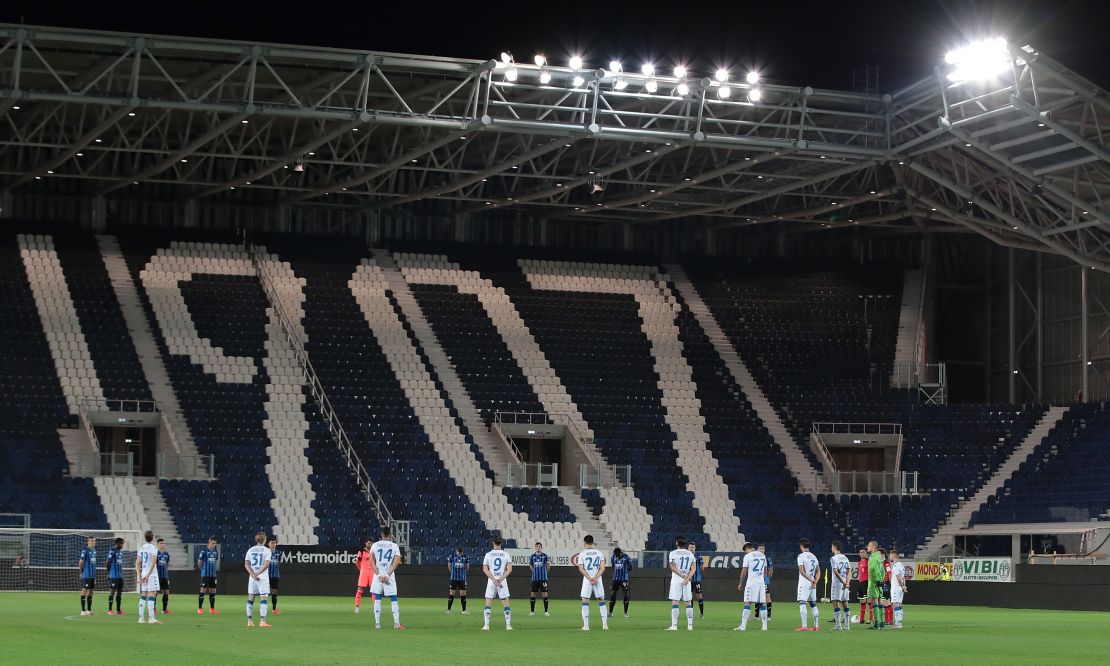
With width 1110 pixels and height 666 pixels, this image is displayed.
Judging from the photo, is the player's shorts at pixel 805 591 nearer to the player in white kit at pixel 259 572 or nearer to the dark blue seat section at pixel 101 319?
the player in white kit at pixel 259 572

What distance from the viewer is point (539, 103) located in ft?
159

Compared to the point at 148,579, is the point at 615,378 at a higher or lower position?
higher

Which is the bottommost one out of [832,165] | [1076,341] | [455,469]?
[455,469]

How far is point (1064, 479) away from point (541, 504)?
1752 cm

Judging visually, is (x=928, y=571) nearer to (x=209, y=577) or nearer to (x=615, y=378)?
(x=615, y=378)

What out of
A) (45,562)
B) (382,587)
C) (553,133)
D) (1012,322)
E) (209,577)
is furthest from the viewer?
(1012,322)

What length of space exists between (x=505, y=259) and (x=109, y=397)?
17582 mm

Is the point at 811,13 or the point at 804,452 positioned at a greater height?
the point at 811,13

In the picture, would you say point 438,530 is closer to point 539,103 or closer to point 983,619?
point 539,103

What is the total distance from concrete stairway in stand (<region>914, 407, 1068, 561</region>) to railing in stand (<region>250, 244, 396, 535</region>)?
56.8 feet

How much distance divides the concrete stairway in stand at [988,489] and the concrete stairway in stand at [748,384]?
4.23m

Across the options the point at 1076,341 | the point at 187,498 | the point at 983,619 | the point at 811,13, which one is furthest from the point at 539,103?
the point at 1076,341

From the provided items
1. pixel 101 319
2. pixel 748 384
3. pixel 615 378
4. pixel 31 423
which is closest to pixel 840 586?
pixel 31 423

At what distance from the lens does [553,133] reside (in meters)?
46.8
